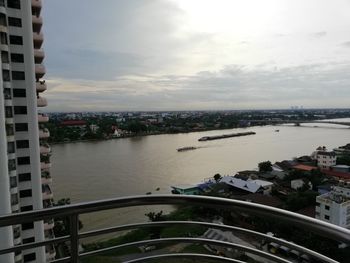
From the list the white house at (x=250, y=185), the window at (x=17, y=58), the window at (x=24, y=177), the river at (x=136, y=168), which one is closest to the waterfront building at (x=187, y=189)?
the river at (x=136, y=168)

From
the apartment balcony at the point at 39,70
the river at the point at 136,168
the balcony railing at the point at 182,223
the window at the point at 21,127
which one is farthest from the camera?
the river at the point at 136,168

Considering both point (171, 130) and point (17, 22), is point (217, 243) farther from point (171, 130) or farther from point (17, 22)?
point (171, 130)

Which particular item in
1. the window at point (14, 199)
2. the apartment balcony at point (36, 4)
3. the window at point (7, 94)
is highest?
the apartment balcony at point (36, 4)

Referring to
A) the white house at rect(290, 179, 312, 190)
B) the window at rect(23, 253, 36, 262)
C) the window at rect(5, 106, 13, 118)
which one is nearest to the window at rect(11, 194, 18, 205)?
the window at rect(23, 253, 36, 262)

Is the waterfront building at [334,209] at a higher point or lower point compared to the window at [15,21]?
lower

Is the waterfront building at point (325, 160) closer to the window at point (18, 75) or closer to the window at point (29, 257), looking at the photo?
the window at point (29, 257)

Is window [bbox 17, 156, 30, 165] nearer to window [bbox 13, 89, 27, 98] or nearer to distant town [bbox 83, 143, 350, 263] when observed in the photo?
window [bbox 13, 89, 27, 98]

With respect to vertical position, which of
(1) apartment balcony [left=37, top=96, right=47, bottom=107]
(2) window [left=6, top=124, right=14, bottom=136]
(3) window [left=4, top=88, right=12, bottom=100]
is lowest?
(2) window [left=6, top=124, right=14, bottom=136]

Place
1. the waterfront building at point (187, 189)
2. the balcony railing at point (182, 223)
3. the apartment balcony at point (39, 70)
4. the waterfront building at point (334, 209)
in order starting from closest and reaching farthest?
the balcony railing at point (182, 223)
the apartment balcony at point (39, 70)
the waterfront building at point (334, 209)
the waterfront building at point (187, 189)

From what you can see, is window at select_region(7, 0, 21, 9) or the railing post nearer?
the railing post

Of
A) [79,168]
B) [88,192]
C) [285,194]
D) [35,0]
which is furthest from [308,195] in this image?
[79,168]

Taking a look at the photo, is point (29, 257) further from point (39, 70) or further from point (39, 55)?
point (39, 55)
